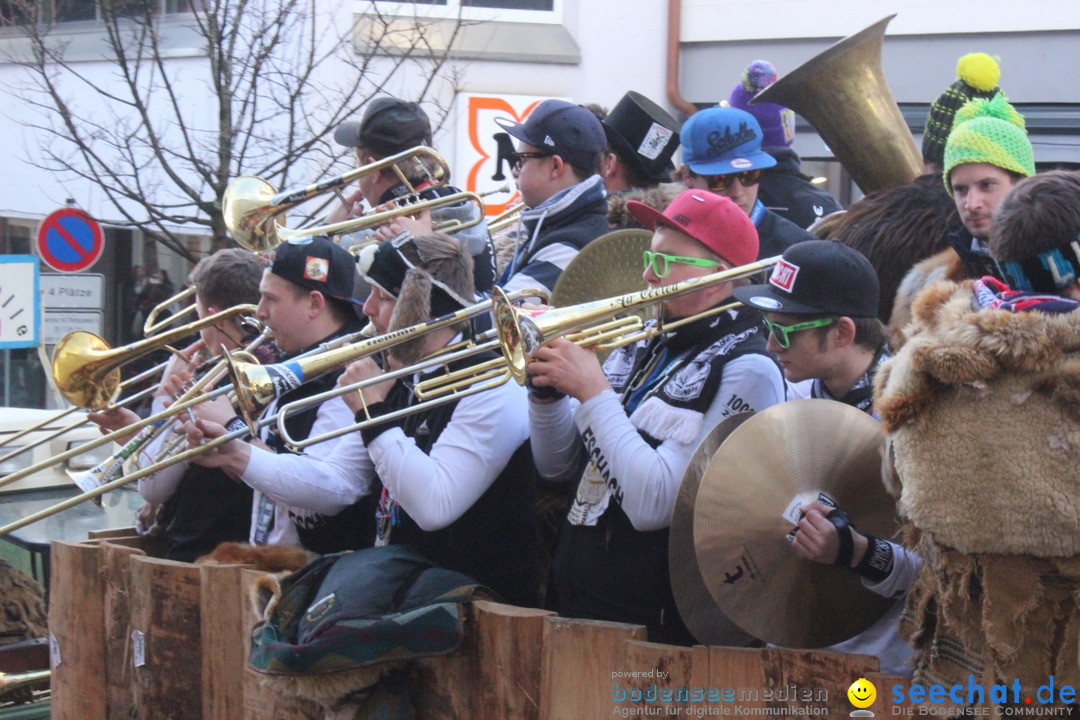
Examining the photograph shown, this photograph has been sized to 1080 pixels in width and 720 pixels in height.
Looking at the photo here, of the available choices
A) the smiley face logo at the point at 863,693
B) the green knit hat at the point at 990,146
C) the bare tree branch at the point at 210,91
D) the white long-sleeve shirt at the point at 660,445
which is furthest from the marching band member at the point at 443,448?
the bare tree branch at the point at 210,91

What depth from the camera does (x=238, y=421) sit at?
376 cm

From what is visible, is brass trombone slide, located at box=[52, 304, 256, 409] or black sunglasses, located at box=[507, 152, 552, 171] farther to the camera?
black sunglasses, located at box=[507, 152, 552, 171]

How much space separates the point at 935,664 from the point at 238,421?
2.07 meters

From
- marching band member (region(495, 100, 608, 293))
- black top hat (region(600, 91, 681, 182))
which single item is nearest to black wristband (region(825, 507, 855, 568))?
marching band member (region(495, 100, 608, 293))

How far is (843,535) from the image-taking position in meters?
2.62

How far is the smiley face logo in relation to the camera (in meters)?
2.47

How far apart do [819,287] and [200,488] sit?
2165 millimetres

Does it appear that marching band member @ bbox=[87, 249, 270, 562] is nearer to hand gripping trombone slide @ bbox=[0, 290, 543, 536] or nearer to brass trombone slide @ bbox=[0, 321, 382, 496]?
brass trombone slide @ bbox=[0, 321, 382, 496]

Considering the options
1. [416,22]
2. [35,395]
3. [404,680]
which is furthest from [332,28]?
[404,680]

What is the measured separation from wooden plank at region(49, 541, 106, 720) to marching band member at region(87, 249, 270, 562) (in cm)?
25

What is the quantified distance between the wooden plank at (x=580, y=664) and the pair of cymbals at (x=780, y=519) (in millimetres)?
162

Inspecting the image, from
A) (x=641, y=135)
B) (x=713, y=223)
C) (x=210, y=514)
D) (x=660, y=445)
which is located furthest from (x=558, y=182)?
(x=660, y=445)

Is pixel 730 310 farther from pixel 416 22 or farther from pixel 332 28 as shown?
pixel 332 28

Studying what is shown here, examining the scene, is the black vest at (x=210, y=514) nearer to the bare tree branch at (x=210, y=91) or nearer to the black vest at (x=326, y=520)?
the black vest at (x=326, y=520)
